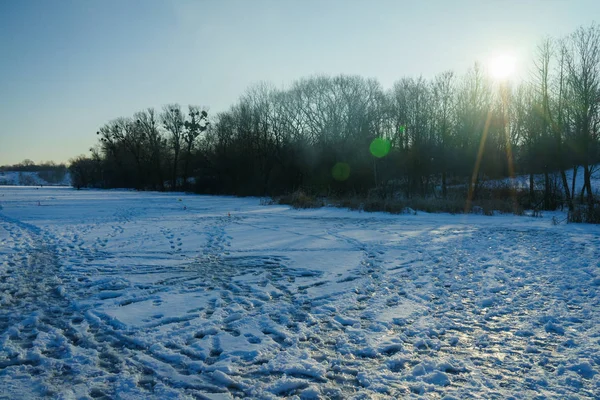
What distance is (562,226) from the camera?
1261cm

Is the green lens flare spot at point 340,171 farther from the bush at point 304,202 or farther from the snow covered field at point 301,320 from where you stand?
the snow covered field at point 301,320

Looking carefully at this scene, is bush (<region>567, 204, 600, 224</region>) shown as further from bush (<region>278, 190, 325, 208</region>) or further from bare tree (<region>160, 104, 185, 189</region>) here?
bare tree (<region>160, 104, 185, 189</region>)

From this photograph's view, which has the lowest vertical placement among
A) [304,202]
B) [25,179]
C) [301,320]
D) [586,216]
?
[301,320]

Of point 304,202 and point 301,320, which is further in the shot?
point 304,202

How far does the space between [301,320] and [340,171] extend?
92.1 feet

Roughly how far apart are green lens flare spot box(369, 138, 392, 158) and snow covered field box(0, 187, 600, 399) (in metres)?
22.2

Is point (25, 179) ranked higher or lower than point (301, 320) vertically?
higher

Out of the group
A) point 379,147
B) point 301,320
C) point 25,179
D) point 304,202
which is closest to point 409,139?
point 379,147

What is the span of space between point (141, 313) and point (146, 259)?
11.1ft

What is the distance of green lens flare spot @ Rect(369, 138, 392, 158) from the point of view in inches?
1228

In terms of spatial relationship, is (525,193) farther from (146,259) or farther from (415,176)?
(146,259)

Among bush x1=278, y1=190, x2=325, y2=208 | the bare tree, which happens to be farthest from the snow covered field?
the bare tree

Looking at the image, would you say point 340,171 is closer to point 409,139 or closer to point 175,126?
point 409,139

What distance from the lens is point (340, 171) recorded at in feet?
105
